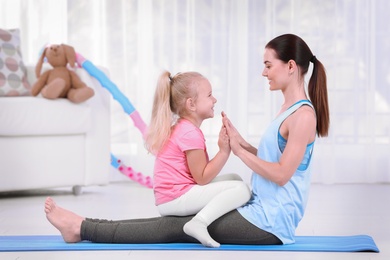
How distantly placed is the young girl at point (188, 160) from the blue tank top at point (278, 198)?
0.15 ft

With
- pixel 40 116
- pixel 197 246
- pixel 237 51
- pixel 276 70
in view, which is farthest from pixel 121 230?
pixel 237 51

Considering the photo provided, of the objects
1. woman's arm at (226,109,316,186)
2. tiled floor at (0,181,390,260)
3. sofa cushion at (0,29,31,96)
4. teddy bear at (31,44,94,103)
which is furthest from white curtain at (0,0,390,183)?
woman's arm at (226,109,316,186)

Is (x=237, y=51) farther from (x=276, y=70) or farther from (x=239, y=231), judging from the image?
(x=239, y=231)

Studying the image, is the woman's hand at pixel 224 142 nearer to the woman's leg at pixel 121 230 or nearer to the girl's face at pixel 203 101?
the girl's face at pixel 203 101

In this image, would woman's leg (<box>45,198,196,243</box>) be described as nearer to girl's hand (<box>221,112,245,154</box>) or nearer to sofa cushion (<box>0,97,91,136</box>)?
girl's hand (<box>221,112,245,154</box>)

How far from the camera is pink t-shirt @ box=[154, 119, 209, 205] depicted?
7.52ft

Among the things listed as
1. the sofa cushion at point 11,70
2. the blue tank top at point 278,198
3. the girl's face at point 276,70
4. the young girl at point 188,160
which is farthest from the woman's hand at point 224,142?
the sofa cushion at point 11,70

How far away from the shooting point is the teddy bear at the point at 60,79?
12.4 ft

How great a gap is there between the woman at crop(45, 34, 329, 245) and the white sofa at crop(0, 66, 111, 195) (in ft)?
4.67

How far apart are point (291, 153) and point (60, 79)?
188 cm

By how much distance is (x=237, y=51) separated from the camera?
15.6 ft

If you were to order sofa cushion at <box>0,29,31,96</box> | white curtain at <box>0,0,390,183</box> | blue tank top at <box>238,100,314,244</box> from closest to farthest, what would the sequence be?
blue tank top at <box>238,100,314,244</box> → sofa cushion at <box>0,29,31,96</box> → white curtain at <box>0,0,390,183</box>

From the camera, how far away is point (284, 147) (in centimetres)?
226

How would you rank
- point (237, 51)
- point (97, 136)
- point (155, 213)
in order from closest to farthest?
point (155, 213) < point (97, 136) < point (237, 51)
